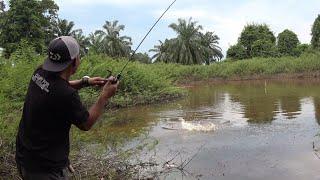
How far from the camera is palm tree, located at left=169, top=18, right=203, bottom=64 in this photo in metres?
56.9

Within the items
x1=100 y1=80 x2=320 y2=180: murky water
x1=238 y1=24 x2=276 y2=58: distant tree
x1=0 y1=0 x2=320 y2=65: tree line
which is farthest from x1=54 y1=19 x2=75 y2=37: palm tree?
x1=100 y1=80 x2=320 y2=180: murky water

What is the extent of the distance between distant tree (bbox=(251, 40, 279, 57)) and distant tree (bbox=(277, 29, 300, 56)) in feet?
3.13

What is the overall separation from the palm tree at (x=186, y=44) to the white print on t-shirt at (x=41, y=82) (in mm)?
53410

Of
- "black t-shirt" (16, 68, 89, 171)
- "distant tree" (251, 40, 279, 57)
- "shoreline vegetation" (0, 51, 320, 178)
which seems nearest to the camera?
"black t-shirt" (16, 68, 89, 171)

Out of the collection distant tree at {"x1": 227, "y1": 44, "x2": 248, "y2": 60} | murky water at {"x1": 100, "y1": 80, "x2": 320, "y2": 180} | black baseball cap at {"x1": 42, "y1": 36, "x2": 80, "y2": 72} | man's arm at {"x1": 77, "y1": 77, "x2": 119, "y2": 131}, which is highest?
distant tree at {"x1": 227, "y1": 44, "x2": 248, "y2": 60}

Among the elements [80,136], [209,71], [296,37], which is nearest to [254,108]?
[80,136]

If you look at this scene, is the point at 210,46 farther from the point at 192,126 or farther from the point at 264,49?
the point at 192,126

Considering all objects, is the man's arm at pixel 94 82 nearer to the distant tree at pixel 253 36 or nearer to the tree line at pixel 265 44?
the tree line at pixel 265 44

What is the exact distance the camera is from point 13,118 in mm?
7332

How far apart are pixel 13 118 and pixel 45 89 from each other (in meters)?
4.53

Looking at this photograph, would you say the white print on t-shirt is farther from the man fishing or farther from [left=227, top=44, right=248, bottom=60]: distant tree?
[left=227, top=44, right=248, bottom=60]: distant tree

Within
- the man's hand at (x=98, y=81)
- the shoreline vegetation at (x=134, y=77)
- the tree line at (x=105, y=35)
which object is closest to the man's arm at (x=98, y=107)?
the man's hand at (x=98, y=81)

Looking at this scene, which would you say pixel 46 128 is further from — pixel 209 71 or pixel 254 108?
pixel 209 71

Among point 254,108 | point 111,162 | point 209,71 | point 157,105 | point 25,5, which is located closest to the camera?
point 111,162
